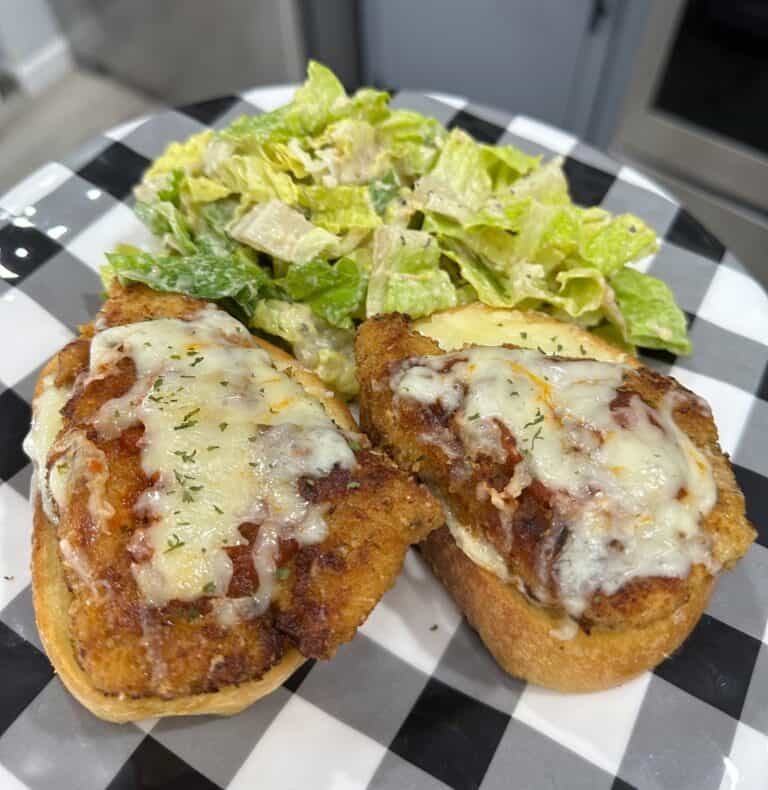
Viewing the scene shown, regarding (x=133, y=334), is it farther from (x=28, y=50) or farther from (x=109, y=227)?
(x=28, y=50)

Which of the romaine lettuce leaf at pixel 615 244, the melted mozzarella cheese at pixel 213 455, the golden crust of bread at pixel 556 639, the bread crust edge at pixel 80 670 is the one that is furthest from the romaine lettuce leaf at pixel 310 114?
the golden crust of bread at pixel 556 639

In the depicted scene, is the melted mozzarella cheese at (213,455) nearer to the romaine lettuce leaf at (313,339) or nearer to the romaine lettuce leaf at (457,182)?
the romaine lettuce leaf at (313,339)

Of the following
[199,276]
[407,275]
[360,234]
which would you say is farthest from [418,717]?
[360,234]

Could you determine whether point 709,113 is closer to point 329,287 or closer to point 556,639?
point 329,287

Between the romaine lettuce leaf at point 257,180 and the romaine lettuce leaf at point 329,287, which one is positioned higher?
the romaine lettuce leaf at point 257,180

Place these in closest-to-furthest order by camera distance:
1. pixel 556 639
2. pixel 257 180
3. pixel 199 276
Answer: pixel 556 639 < pixel 199 276 < pixel 257 180
